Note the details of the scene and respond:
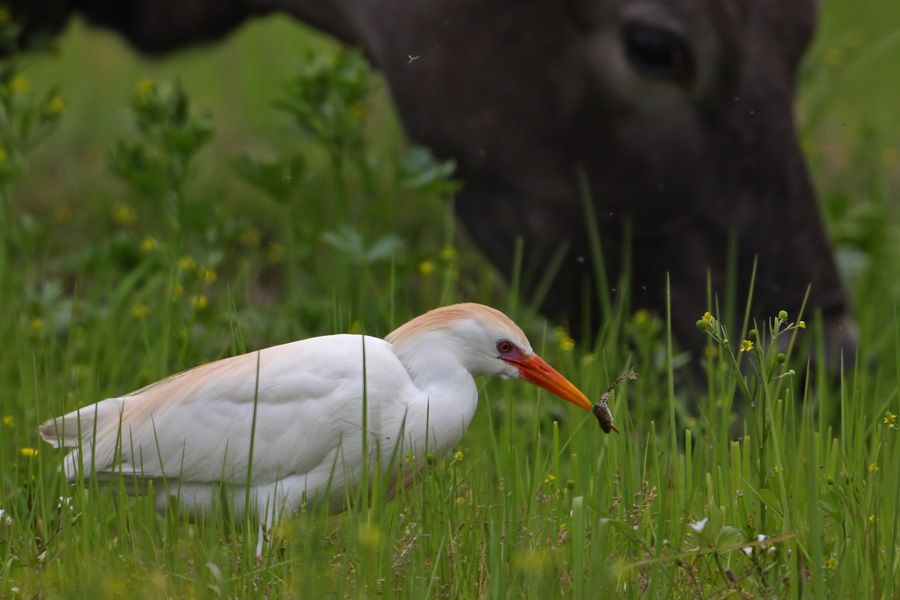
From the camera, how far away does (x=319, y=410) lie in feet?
7.56

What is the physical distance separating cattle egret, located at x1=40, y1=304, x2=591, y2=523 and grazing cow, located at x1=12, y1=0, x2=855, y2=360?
4.80 ft

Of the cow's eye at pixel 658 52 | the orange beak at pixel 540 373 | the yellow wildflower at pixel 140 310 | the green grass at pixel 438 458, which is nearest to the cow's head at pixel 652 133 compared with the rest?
the cow's eye at pixel 658 52

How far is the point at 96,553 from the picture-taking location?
2199mm

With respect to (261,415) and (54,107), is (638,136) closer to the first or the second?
(54,107)

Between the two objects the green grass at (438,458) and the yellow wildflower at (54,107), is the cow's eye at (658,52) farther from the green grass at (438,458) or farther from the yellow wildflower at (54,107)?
the yellow wildflower at (54,107)

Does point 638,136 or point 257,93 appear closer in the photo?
point 638,136

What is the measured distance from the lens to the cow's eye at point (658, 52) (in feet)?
12.1

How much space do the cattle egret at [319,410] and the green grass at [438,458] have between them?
63mm

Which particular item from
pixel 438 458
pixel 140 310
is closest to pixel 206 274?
pixel 140 310

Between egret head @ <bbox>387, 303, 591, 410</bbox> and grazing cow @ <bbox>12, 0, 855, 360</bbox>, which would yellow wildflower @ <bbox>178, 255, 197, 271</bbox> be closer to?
grazing cow @ <bbox>12, 0, 855, 360</bbox>

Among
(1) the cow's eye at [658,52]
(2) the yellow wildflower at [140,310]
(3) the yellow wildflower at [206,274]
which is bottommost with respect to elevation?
(2) the yellow wildflower at [140,310]

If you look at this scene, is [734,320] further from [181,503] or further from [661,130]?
[181,503]

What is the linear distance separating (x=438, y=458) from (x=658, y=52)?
67.5 inches

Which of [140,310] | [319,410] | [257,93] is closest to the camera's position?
[319,410]
